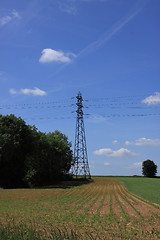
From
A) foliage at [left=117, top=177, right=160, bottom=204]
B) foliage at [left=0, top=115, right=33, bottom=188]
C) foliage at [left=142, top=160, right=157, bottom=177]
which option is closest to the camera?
foliage at [left=117, top=177, right=160, bottom=204]

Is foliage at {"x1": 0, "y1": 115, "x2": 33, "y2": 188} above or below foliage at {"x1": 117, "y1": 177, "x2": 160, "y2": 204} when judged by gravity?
above

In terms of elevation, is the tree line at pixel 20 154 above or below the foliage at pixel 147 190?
above

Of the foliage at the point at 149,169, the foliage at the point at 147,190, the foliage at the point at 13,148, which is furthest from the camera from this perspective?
the foliage at the point at 149,169

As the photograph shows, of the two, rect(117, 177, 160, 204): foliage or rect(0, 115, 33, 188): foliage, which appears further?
rect(0, 115, 33, 188): foliage

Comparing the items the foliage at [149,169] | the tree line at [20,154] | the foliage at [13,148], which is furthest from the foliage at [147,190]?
the foliage at [149,169]

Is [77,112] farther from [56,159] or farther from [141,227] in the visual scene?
[141,227]

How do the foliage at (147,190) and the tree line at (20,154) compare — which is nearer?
the foliage at (147,190)

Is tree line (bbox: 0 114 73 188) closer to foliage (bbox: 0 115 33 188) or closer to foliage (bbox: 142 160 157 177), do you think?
foliage (bbox: 0 115 33 188)

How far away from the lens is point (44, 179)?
70375 millimetres

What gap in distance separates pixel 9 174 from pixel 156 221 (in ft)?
161

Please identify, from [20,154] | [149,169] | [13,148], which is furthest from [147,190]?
[149,169]

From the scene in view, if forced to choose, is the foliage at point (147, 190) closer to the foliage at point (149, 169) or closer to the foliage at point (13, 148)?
the foliage at point (13, 148)

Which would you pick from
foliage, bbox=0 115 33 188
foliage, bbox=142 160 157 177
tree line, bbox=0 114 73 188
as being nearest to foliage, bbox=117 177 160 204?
tree line, bbox=0 114 73 188

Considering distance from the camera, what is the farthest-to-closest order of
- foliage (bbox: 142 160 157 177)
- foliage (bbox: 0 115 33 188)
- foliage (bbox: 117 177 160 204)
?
1. foliage (bbox: 142 160 157 177)
2. foliage (bbox: 0 115 33 188)
3. foliage (bbox: 117 177 160 204)
